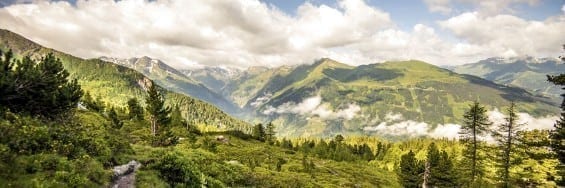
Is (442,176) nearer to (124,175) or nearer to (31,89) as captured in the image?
(124,175)

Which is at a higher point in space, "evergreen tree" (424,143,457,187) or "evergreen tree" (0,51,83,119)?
"evergreen tree" (0,51,83,119)

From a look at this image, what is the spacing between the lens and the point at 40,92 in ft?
125

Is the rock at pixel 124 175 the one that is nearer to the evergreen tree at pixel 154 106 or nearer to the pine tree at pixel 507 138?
the pine tree at pixel 507 138

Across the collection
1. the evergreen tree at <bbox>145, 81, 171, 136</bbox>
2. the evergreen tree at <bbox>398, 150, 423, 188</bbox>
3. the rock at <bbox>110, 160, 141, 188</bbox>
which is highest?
the evergreen tree at <bbox>145, 81, 171, 136</bbox>

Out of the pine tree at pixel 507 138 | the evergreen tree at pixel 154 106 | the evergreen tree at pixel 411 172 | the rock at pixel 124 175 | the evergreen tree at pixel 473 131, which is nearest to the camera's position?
the rock at pixel 124 175

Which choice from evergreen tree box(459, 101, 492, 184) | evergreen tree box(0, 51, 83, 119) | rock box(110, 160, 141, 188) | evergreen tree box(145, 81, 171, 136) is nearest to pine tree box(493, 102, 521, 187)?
evergreen tree box(459, 101, 492, 184)

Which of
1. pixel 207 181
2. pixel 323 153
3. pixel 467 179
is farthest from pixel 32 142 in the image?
pixel 323 153

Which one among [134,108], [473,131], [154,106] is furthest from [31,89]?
[134,108]

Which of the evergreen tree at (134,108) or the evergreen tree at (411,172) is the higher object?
the evergreen tree at (134,108)

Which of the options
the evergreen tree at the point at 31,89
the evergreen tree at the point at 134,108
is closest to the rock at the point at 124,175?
the evergreen tree at the point at 31,89

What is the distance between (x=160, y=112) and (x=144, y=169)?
7061 cm

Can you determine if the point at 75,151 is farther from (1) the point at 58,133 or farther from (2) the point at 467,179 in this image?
(2) the point at 467,179

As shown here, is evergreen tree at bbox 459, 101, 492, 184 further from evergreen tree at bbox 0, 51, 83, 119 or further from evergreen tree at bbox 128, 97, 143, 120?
evergreen tree at bbox 128, 97, 143, 120

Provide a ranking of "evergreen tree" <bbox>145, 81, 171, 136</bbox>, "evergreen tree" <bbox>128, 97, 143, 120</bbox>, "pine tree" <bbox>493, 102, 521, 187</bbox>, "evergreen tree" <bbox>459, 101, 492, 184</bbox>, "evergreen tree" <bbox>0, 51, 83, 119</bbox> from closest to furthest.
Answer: "evergreen tree" <bbox>0, 51, 83, 119</bbox>, "pine tree" <bbox>493, 102, 521, 187</bbox>, "evergreen tree" <bbox>459, 101, 492, 184</bbox>, "evergreen tree" <bbox>145, 81, 171, 136</bbox>, "evergreen tree" <bbox>128, 97, 143, 120</bbox>
